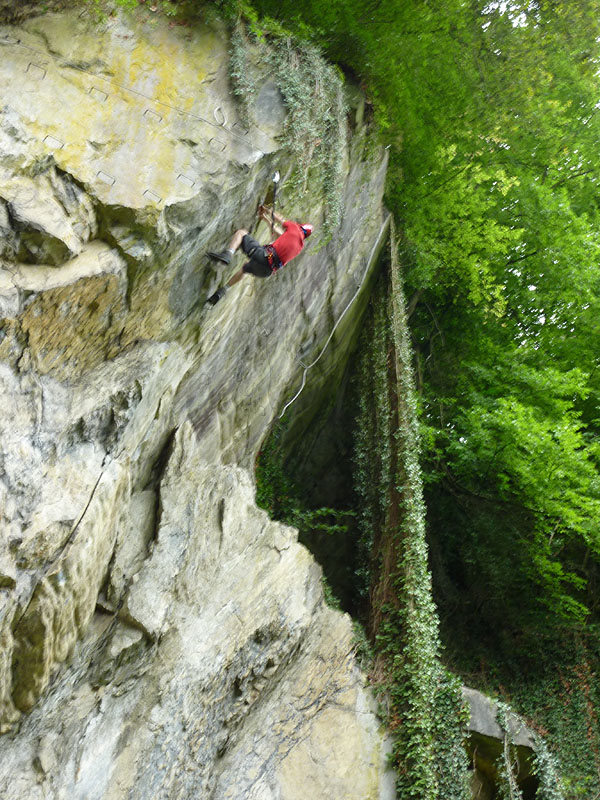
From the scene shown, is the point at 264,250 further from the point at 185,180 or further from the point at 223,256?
the point at 185,180

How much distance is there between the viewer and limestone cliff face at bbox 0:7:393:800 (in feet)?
15.7

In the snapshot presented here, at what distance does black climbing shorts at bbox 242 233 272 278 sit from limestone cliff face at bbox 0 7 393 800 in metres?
0.27

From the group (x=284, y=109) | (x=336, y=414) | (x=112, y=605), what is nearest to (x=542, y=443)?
(x=336, y=414)

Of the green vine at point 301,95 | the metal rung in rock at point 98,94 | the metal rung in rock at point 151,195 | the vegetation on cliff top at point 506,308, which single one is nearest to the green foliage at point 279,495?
the vegetation on cliff top at point 506,308

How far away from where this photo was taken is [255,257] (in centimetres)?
661

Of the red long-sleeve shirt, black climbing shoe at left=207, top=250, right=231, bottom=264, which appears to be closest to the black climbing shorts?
the red long-sleeve shirt

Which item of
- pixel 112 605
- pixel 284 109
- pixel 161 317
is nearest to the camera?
pixel 112 605

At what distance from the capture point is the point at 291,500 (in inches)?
396

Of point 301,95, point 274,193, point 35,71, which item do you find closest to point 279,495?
point 274,193

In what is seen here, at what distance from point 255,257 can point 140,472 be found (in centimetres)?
288

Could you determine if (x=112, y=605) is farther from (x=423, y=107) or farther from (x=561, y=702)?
(x=423, y=107)

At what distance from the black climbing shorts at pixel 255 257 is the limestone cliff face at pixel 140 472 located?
0.89 feet

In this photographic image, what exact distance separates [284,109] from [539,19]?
758 cm

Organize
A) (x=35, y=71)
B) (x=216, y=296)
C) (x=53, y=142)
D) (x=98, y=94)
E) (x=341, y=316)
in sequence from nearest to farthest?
(x=53, y=142), (x=35, y=71), (x=98, y=94), (x=216, y=296), (x=341, y=316)
